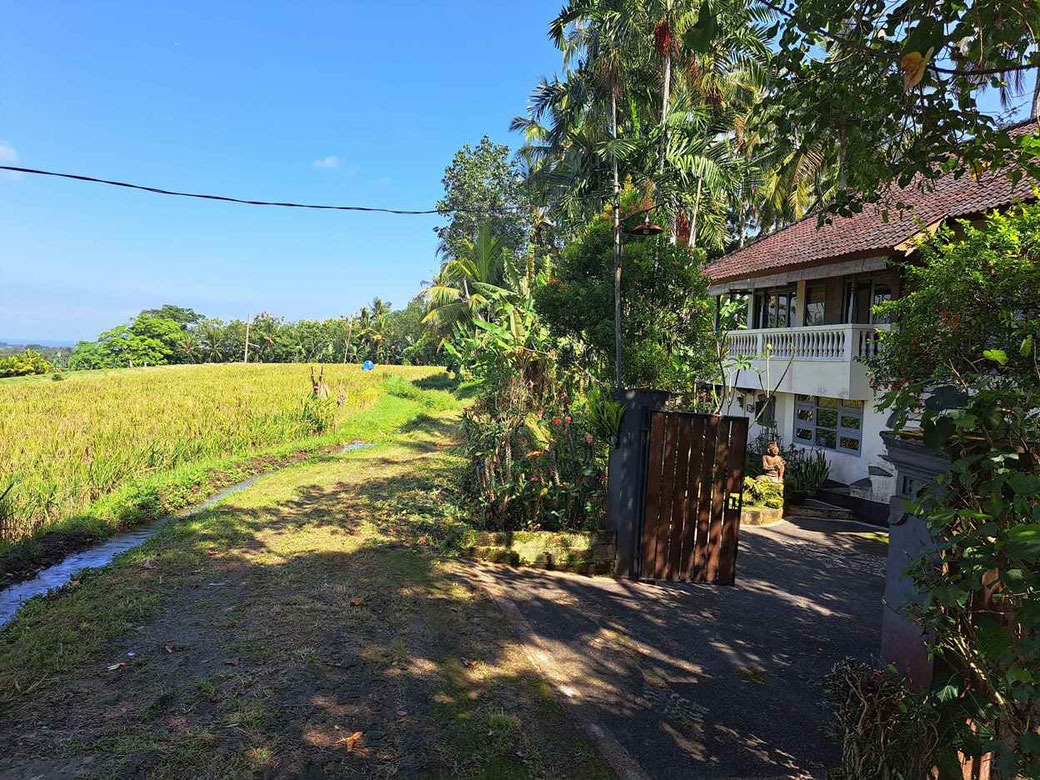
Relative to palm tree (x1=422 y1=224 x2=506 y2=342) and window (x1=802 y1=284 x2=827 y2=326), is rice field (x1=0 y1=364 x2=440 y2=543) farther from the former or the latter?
window (x1=802 y1=284 x2=827 y2=326)

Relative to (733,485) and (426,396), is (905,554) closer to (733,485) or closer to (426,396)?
(733,485)

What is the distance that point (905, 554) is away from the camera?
3.09 meters

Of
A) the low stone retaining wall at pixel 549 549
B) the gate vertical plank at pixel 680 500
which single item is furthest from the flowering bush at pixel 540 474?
the gate vertical plank at pixel 680 500

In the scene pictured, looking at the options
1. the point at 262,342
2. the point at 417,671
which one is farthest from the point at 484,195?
the point at 417,671

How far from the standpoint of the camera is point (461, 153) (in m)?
42.9

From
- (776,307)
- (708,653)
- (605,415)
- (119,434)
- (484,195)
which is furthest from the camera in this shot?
(484,195)

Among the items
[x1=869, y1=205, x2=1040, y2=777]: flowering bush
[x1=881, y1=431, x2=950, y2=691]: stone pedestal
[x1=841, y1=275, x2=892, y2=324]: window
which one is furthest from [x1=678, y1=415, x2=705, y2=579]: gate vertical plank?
[x1=841, y1=275, x2=892, y2=324]: window

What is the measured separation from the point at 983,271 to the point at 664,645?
4.01 meters

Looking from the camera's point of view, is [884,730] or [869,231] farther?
[869,231]

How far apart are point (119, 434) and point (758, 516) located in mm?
11817

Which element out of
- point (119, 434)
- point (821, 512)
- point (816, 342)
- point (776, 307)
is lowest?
point (821, 512)

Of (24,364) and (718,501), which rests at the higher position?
(24,364)

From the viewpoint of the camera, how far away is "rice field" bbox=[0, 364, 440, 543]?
24.5ft

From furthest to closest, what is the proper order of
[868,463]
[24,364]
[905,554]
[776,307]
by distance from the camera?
1. [24,364]
2. [776,307]
3. [868,463]
4. [905,554]
